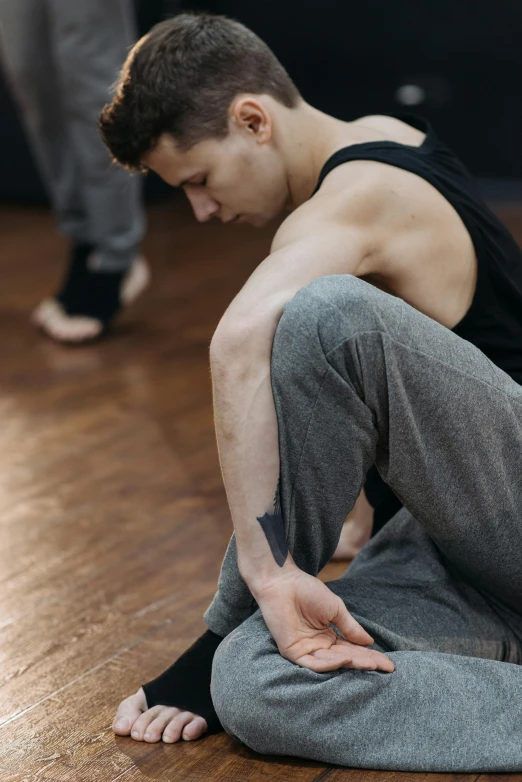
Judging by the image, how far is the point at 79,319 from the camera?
100 inches

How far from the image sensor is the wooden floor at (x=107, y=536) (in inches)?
39.3

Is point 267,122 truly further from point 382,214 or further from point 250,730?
point 250,730

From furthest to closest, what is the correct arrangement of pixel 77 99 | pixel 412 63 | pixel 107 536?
pixel 412 63
pixel 77 99
pixel 107 536

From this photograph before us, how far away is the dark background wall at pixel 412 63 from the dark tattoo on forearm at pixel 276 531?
304 cm

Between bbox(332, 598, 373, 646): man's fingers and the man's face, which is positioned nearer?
bbox(332, 598, 373, 646): man's fingers

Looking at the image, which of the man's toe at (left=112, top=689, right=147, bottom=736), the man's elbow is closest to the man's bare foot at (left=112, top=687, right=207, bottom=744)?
the man's toe at (left=112, top=689, right=147, bottom=736)

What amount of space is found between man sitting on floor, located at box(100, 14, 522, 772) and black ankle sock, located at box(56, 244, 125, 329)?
4.52 feet

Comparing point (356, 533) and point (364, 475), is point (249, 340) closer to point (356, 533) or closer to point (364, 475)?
point (364, 475)

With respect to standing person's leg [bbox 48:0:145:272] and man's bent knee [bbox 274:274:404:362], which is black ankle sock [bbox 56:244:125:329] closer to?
standing person's leg [bbox 48:0:145:272]

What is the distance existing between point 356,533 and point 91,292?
1.33 meters

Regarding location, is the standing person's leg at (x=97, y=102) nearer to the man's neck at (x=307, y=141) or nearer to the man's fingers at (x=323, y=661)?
the man's neck at (x=307, y=141)

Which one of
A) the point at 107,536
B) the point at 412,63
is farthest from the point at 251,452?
the point at 412,63

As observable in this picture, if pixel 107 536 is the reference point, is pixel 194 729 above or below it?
above

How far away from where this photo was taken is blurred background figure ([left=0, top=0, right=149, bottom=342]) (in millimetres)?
2340
